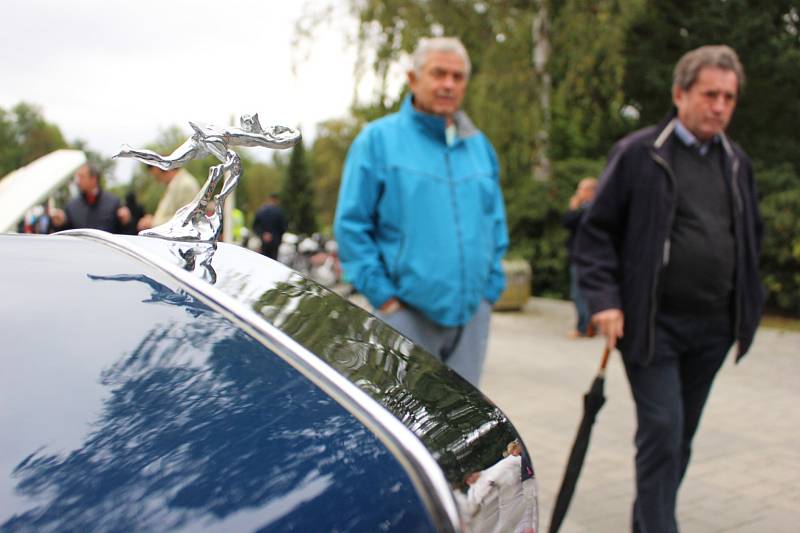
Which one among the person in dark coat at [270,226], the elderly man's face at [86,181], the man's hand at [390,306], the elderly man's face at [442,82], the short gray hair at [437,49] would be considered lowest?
the person in dark coat at [270,226]

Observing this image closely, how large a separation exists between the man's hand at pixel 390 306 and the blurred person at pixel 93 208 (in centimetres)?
464

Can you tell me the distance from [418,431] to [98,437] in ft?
1.28

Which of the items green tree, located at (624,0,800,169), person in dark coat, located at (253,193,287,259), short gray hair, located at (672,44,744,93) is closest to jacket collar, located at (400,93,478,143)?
short gray hair, located at (672,44,744,93)

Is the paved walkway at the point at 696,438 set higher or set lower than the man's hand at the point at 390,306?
lower

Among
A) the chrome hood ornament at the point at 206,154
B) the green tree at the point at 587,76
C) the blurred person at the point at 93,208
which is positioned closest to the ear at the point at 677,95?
the chrome hood ornament at the point at 206,154

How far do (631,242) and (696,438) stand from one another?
2.55 metres

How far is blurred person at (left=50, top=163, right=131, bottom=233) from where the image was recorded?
282 inches

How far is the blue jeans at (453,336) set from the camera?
3133mm

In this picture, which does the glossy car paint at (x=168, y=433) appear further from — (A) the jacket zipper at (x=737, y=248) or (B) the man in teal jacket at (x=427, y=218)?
(A) the jacket zipper at (x=737, y=248)

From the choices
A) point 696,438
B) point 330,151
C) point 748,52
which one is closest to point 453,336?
point 696,438

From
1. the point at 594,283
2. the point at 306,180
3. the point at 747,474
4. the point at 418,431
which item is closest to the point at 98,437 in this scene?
the point at 418,431

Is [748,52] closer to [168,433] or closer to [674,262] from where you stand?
[674,262]

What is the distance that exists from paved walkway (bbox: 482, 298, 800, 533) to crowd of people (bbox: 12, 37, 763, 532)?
748 millimetres

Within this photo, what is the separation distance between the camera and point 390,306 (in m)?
3.11
